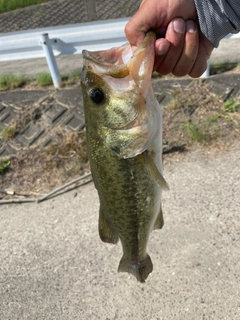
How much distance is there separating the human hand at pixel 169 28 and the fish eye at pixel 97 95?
269 millimetres

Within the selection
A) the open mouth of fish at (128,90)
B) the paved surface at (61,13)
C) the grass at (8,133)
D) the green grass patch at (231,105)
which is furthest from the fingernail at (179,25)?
the paved surface at (61,13)

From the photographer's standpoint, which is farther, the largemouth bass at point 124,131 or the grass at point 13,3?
the grass at point 13,3

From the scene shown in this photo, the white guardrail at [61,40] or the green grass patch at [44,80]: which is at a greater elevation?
the white guardrail at [61,40]

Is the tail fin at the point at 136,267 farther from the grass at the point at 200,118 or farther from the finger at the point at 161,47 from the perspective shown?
the grass at the point at 200,118

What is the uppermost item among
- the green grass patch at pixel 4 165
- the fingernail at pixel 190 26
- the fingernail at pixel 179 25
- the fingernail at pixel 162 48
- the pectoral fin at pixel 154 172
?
the fingernail at pixel 179 25

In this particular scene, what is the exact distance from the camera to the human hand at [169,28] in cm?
174

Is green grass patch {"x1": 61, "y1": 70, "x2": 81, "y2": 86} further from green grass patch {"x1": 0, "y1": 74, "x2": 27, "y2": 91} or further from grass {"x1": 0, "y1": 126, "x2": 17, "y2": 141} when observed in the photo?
grass {"x1": 0, "y1": 126, "x2": 17, "y2": 141}

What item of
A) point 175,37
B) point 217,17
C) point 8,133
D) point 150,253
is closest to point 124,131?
point 175,37

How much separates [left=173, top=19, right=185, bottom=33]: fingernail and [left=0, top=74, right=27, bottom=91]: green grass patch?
4016 millimetres

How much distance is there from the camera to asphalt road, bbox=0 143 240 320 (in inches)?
119

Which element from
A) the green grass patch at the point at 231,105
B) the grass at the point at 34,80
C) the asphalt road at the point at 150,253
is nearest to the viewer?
the asphalt road at the point at 150,253

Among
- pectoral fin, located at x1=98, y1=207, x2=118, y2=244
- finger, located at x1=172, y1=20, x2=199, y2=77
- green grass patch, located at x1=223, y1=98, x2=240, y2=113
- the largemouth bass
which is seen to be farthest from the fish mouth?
green grass patch, located at x1=223, y1=98, x2=240, y2=113

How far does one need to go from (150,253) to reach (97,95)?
6.25ft

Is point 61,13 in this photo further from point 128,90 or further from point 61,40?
point 128,90
